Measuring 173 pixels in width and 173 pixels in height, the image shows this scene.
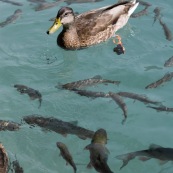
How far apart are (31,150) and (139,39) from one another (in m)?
4.66

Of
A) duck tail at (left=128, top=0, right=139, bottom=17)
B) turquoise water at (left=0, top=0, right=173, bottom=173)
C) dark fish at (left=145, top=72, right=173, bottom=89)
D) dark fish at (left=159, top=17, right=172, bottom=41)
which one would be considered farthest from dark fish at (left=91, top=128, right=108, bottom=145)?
duck tail at (left=128, top=0, right=139, bottom=17)

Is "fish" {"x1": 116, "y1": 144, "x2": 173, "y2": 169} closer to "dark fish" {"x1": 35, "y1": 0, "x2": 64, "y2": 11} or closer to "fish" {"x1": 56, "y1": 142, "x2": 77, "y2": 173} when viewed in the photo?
"fish" {"x1": 56, "y1": 142, "x2": 77, "y2": 173}

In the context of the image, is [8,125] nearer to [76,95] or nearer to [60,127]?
[60,127]

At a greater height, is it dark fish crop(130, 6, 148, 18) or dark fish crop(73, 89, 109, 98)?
dark fish crop(130, 6, 148, 18)

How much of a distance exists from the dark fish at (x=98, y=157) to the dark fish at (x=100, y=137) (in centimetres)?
9

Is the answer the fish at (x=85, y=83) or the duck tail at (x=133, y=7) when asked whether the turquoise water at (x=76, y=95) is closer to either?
the fish at (x=85, y=83)

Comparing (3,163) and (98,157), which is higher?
(3,163)

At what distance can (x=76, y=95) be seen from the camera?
9.74m

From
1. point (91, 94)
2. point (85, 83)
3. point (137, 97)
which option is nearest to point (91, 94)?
point (91, 94)

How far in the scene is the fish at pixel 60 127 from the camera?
823 cm

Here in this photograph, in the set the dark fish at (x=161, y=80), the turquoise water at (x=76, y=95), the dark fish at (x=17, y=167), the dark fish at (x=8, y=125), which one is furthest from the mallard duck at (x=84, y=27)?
the dark fish at (x=17, y=167)

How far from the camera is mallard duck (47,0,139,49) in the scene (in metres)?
11.4

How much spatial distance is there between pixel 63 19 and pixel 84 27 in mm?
640

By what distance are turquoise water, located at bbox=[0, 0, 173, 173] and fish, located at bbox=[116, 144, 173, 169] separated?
0.20 m
